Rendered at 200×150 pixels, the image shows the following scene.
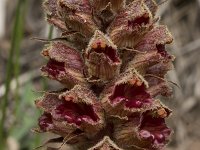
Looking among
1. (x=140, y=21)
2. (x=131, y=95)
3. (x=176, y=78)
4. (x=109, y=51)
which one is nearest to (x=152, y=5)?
(x=140, y=21)

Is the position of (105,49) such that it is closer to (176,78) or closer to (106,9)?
(106,9)

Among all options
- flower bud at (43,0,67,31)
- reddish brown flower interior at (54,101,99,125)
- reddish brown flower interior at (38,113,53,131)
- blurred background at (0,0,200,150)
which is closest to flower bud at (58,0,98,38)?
flower bud at (43,0,67,31)

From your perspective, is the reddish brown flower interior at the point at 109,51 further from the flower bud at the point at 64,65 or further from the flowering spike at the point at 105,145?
the flowering spike at the point at 105,145

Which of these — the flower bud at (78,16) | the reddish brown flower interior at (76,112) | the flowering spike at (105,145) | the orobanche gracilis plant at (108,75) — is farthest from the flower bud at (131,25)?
the flowering spike at (105,145)

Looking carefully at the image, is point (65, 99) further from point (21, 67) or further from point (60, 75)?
point (21, 67)

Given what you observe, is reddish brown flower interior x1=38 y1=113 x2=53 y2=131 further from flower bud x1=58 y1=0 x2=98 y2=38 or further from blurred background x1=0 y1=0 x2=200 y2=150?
blurred background x1=0 y1=0 x2=200 y2=150

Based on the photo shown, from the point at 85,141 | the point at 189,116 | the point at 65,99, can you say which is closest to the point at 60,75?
the point at 65,99
